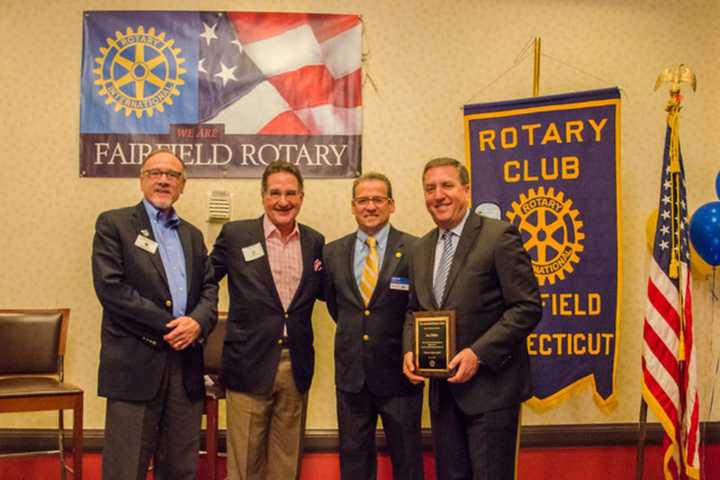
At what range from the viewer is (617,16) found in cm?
395

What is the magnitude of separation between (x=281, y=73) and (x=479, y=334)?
Answer: 231 centimetres

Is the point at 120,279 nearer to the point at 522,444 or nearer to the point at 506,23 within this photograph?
the point at 522,444

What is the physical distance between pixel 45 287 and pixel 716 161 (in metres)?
4.33

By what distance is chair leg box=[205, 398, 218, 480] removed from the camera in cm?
313

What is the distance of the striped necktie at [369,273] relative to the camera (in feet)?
9.10

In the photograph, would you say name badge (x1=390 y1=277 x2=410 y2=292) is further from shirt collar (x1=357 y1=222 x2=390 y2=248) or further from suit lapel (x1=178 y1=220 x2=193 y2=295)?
suit lapel (x1=178 y1=220 x2=193 y2=295)

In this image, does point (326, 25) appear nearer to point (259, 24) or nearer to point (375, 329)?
point (259, 24)

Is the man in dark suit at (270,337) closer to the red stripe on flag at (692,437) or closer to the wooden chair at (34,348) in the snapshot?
the wooden chair at (34,348)

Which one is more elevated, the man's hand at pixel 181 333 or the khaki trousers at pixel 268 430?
the man's hand at pixel 181 333

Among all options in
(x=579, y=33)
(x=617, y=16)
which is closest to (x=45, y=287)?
(x=579, y=33)

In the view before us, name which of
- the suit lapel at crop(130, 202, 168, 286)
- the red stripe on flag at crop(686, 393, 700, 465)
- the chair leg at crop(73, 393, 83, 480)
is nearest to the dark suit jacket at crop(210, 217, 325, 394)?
the suit lapel at crop(130, 202, 168, 286)

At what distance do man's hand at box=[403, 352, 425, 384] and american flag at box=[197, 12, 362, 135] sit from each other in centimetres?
→ 184

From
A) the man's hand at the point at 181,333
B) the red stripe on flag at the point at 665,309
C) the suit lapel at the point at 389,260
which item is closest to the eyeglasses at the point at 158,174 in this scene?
the man's hand at the point at 181,333

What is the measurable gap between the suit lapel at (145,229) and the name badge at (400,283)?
99 centimetres
